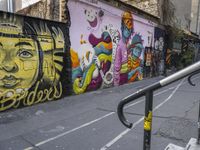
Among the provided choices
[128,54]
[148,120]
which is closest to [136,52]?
[128,54]

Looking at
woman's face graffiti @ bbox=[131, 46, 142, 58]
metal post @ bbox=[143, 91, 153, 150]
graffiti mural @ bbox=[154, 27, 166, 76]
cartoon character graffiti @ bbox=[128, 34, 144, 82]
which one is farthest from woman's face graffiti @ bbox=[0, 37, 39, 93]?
graffiti mural @ bbox=[154, 27, 166, 76]

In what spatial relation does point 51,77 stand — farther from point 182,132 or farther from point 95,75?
point 182,132

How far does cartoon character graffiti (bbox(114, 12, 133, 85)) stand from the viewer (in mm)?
10852

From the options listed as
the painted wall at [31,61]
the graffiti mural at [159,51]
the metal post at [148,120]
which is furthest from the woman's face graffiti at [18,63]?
the graffiti mural at [159,51]

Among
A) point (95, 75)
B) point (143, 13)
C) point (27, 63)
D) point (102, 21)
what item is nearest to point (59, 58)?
point (27, 63)

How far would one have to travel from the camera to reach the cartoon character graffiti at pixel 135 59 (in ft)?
39.7

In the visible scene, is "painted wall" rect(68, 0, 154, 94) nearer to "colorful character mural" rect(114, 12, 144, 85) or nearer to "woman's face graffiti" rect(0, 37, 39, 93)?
"colorful character mural" rect(114, 12, 144, 85)

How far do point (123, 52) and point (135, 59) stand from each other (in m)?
1.67

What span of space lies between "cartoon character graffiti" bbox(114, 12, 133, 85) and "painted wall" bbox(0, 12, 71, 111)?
143 inches

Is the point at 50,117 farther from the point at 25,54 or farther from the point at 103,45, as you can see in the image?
the point at 103,45

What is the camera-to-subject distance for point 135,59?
1267 centimetres

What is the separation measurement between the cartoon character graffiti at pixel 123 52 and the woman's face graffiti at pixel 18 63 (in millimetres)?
4983

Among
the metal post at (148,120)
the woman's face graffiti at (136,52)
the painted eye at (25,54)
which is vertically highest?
the woman's face graffiti at (136,52)

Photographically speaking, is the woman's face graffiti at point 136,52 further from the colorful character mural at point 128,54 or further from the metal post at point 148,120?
the metal post at point 148,120
